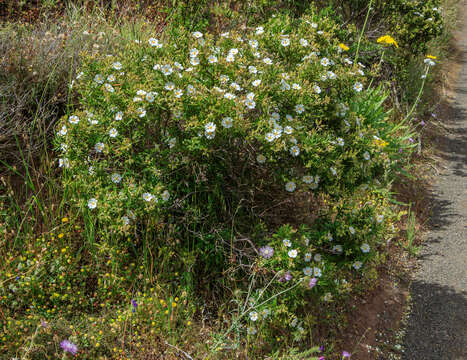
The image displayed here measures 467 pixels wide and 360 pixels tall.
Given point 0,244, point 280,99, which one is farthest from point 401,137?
point 0,244

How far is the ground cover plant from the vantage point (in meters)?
2.35

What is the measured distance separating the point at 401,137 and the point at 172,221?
3.17 metres

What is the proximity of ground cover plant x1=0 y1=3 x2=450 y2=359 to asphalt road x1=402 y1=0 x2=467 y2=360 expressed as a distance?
0.74m

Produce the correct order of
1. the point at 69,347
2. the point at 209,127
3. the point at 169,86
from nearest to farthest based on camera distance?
the point at 69,347, the point at 209,127, the point at 169,86

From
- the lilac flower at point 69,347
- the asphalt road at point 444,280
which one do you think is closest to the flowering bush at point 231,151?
the lilac flower at point 69,347

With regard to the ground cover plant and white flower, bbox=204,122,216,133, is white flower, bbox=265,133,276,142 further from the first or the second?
white flower, bbox=204,122,216,133

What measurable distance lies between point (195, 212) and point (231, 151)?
0.41 m

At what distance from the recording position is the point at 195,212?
255 cm

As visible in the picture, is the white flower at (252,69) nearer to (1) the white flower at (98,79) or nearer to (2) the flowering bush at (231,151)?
(2) the flowering bush at (231,151)

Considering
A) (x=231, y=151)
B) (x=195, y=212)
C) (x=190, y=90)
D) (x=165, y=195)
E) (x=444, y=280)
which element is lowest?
(x=444, y=280)

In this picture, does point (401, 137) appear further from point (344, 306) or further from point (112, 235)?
point (112, 235)

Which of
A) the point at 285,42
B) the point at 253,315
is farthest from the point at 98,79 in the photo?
the point at 253,315

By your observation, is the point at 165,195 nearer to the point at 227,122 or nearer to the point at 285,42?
the point at 227,122

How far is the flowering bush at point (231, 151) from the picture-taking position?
2379mm
